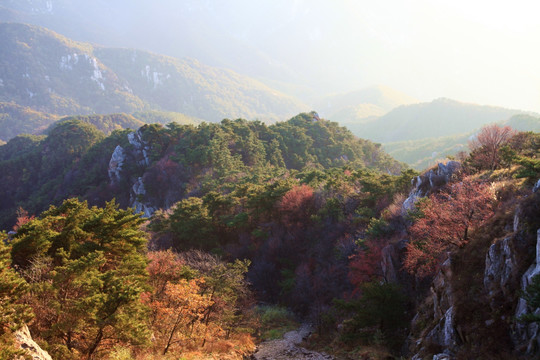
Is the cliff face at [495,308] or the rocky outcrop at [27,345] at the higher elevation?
the cliff face at [495,308]

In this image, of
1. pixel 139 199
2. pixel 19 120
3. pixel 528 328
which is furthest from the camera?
pixel 19 120

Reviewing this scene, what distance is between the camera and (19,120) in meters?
180

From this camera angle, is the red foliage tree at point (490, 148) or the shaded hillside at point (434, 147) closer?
the red foliage tree at point (490, 148)

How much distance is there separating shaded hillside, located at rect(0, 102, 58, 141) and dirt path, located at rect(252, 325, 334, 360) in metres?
187

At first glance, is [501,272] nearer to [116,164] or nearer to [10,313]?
[10,313]

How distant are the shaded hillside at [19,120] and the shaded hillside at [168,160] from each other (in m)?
98.4

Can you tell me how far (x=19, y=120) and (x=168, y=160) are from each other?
167743mm

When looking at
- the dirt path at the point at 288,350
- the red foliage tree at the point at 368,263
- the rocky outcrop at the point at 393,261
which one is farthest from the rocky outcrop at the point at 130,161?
the rocky outcrop at the point at 393,261

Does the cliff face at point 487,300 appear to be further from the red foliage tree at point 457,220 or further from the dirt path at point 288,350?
the dirt path at point 288,350

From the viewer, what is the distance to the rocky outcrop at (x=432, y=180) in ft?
71.3

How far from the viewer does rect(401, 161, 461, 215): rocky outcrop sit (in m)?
21.7

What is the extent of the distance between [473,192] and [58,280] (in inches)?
664

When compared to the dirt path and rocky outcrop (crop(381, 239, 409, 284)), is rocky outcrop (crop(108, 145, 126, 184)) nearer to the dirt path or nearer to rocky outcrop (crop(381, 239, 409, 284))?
the dirt path

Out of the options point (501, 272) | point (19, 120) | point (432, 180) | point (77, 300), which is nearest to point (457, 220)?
point (501, 272)
